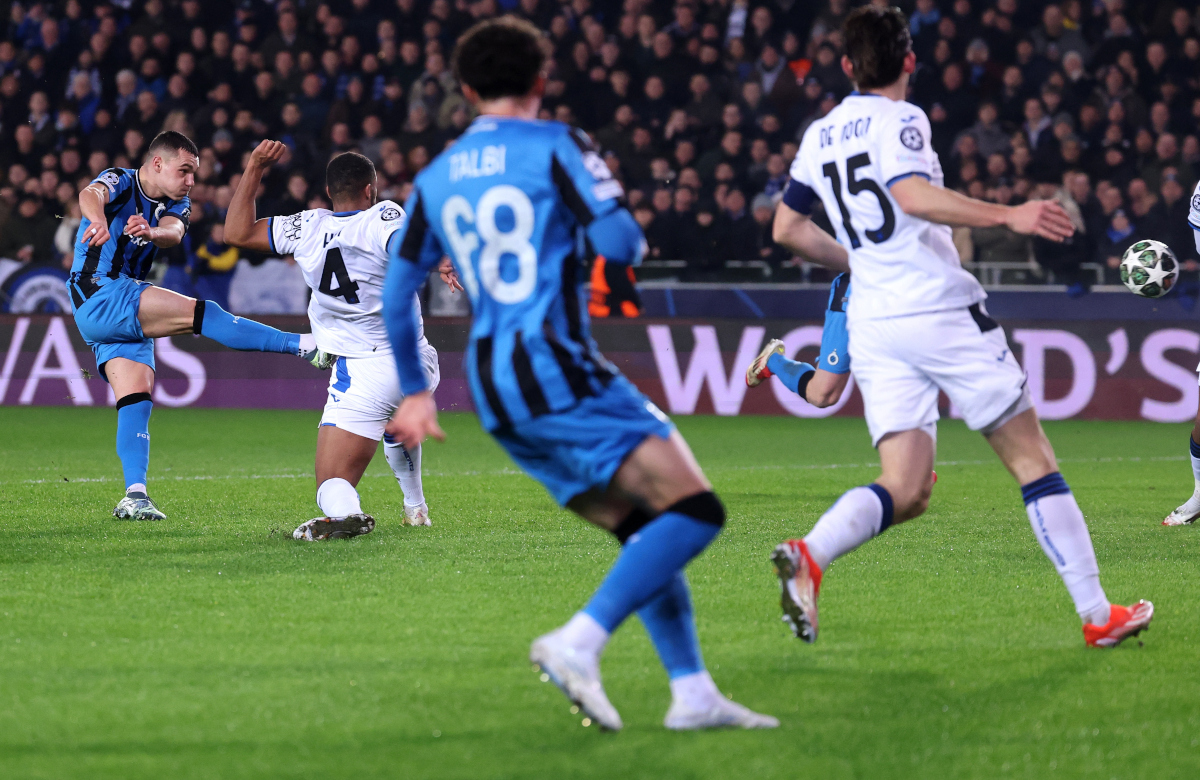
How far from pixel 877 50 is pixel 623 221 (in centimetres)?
166

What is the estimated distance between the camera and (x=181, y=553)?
6.34 m

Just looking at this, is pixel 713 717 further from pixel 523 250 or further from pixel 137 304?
pixel 137 304

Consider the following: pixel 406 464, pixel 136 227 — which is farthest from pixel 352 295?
pixel 136 227

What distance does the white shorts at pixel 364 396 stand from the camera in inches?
271

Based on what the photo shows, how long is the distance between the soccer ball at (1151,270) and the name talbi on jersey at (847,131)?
343cm

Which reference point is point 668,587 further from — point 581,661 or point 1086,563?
point 1086,563

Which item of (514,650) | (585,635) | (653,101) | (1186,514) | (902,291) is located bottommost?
(1186,514)

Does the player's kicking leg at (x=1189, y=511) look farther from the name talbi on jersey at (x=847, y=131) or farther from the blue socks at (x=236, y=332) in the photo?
the blue socks at (x=236, y=332)

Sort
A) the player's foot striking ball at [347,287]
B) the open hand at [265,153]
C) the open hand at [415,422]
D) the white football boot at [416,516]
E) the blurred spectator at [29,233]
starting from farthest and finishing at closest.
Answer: the blurred spectator at [29,233] < the white football boot at [416,516] < the player's foot striking ball at [347,287] < the open hand at [265,153] < the open hand at [415,422]

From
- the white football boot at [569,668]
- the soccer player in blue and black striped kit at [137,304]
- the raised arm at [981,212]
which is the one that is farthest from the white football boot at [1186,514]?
the white football boot at [569,668]

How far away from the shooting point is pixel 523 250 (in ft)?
11.1

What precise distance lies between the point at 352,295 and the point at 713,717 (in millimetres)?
3988

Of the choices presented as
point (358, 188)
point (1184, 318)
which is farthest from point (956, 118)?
point (358, 188)

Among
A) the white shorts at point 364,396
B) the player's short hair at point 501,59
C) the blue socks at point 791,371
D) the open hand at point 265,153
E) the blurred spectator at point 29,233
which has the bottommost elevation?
the blurred spectator at point 29,233
